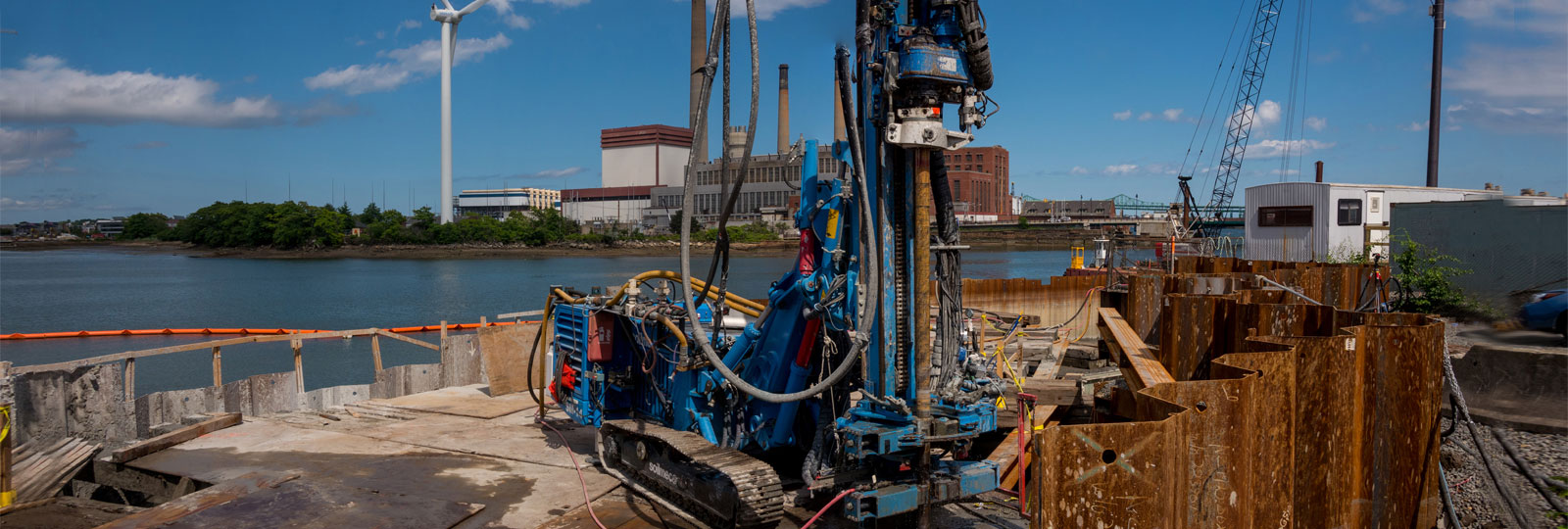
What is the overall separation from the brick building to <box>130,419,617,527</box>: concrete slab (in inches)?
4387

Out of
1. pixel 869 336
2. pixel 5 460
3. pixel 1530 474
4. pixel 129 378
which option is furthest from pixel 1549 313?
pixel 129 378

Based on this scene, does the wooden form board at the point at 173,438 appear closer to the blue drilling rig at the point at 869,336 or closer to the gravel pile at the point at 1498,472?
the blue drilling rig at the point at 869,336

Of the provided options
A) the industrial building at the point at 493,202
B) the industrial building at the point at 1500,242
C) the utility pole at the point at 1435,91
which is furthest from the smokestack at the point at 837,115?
the industrial building at the point at 493,202

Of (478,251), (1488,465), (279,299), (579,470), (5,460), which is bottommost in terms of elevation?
(279,299)

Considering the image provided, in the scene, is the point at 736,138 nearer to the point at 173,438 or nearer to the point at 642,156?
the point at 173,438

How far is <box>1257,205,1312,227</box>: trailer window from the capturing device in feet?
112

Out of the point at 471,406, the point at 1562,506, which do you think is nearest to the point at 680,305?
the point at 471,406

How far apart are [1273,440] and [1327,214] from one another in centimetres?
3274

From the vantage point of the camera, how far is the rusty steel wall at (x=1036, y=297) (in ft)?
83.4

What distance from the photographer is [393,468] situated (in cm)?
1019

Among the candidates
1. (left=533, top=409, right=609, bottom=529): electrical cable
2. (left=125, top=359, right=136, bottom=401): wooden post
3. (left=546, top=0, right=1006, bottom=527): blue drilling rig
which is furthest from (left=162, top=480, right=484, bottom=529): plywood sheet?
(left=125, top=359, right=136, bottom=401): wooden post

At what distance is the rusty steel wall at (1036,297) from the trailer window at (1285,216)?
11.4m

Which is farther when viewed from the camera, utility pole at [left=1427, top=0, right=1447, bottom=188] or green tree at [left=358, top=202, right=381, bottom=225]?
green tree at [left=358, top=202, right=381, bottom=225]

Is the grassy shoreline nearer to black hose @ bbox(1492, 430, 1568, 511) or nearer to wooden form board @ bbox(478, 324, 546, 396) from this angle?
wooden form board @ bbox(478, 324, 546, 396)
